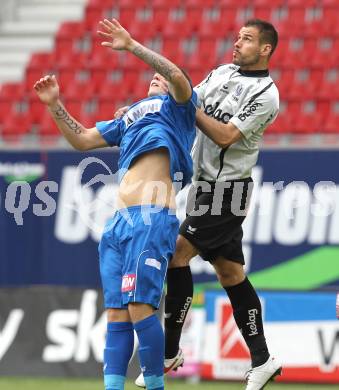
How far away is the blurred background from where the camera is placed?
29.6 ft

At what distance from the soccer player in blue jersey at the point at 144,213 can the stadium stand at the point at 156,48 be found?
21.2 ft

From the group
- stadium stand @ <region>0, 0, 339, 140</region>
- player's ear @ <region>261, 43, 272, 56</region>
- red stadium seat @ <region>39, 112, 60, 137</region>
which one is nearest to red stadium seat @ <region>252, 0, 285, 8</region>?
stadium stand @ <region>0, 0, 339, 140</region>

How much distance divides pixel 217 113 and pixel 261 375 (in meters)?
1.65

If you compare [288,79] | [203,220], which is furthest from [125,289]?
[288,79]

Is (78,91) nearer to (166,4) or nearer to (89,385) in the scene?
(166,4)

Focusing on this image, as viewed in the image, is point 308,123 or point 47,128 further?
point 47,128

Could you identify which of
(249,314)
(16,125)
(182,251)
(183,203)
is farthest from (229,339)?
(16,125)

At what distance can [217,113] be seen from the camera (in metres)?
6.71

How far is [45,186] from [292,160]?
2388 mm

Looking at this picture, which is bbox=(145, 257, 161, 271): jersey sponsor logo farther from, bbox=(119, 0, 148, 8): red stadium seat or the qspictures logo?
bbox=(119, 0, 148, 8): red stadium seat

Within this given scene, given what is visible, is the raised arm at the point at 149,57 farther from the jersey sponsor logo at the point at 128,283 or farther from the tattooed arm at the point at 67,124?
the jersey sponsor logo at the point at 128,283

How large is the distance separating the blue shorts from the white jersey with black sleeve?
651 mm

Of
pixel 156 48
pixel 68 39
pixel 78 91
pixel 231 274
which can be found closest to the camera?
pixel 231 274

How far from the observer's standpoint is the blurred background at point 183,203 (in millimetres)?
9031
